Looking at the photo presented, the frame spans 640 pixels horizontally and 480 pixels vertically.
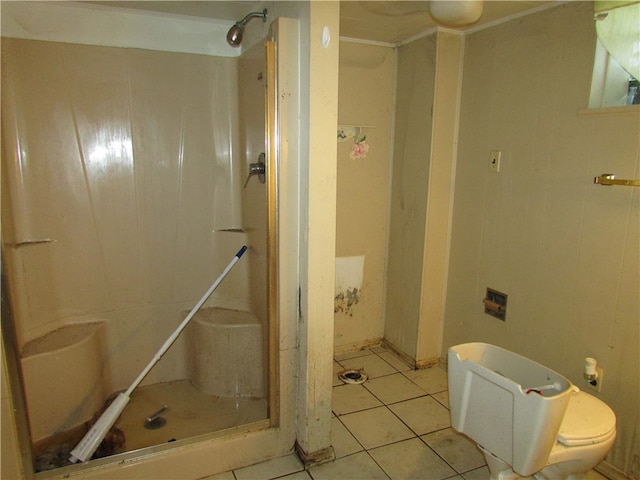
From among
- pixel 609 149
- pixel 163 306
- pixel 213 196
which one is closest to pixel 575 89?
pixel 609 149

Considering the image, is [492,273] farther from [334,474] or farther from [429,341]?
[334,474]

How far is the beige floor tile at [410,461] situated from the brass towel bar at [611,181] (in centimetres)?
130

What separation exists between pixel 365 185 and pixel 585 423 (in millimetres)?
1638

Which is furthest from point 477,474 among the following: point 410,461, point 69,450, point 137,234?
point 137,234

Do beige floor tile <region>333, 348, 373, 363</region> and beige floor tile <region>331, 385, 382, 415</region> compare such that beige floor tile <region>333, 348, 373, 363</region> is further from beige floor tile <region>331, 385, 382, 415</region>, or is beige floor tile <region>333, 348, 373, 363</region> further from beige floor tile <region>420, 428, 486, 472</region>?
beige floor tile <region>420, 428, 486, 472</region>

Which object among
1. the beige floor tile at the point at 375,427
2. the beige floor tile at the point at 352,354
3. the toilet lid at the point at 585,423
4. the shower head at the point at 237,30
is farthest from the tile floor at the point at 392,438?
the shower head at the point at 237,30

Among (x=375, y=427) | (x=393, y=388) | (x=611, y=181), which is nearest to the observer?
(x=611, y=181)

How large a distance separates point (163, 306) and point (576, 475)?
2.01 metres

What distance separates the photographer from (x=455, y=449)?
1.89 meters

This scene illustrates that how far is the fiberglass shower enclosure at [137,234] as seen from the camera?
73.7 inches

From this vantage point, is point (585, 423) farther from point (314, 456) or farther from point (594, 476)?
point (314, 456)

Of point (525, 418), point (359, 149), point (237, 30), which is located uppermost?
point (237, 30)

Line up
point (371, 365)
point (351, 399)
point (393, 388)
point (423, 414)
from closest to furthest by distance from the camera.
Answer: point (423, 414) → point (351, 399) → point (393, 388) → point (371, 365)

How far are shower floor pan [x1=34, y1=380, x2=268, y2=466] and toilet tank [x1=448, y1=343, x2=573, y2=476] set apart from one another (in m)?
0.89
